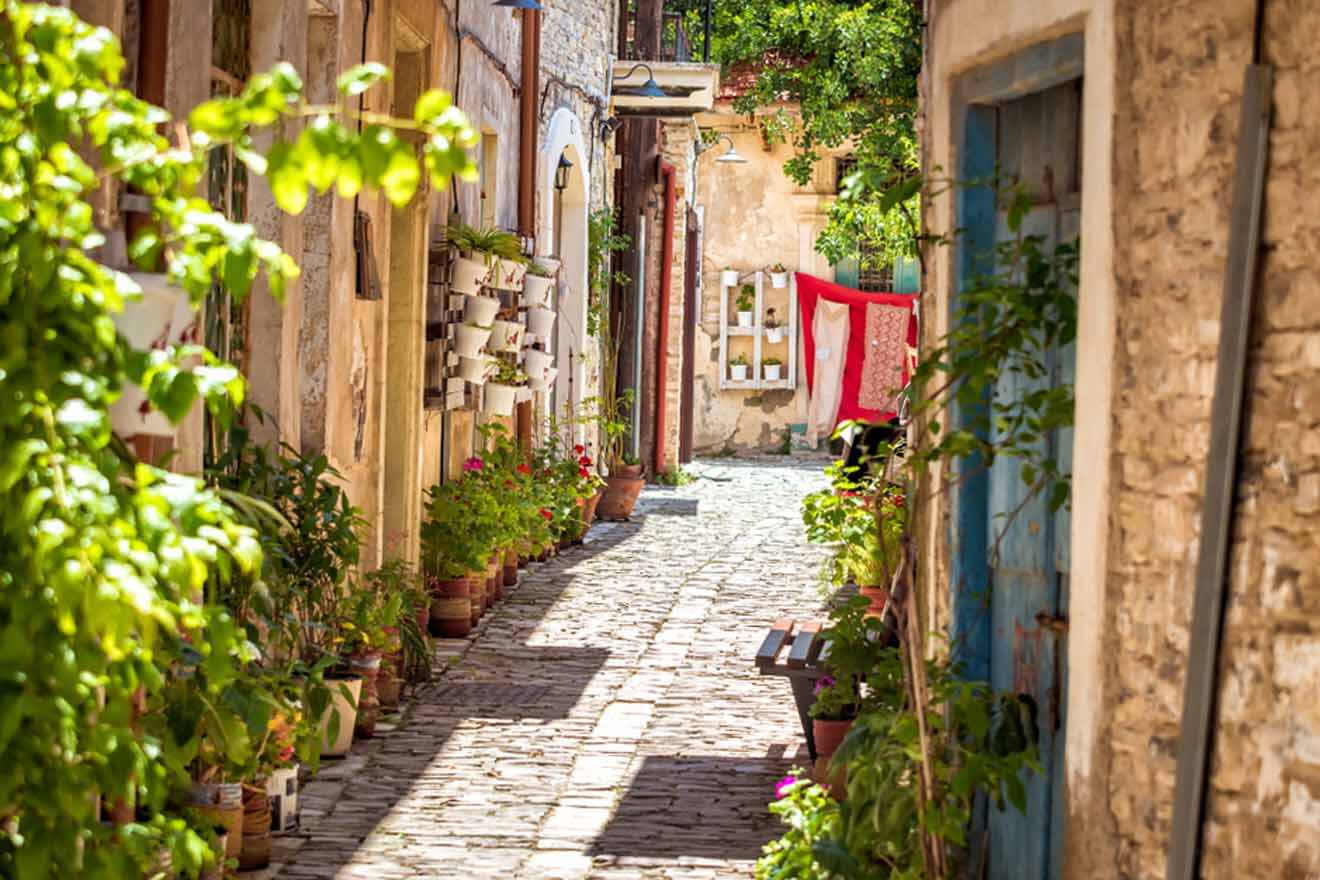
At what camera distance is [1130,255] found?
4453 mm

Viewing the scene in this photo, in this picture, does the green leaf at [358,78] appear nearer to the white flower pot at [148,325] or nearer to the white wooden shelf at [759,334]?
the white flower pot at [148,325]

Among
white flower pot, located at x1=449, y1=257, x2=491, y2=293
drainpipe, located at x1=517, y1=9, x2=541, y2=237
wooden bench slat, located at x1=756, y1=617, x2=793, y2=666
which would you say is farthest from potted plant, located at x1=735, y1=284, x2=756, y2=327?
wooden bench slat, located at x1=756, y1=617, x2=793, y2=666

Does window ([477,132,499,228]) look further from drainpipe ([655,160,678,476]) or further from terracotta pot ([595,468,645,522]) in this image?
drainpipe ([655,160,678,476])

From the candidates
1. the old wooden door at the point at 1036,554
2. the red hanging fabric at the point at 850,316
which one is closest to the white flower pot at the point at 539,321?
the old wooden door at the point at 1036,554

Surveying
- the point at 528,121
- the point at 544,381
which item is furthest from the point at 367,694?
the point at 528,121

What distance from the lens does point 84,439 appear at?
10.3ft

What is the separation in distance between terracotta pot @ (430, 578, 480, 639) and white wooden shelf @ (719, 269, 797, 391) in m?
17.7

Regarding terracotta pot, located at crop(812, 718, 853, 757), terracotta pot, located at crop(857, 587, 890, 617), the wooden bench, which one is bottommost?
terracotta pot, located at crop(812, 718, 853, 757)

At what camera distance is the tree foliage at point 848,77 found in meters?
16.7

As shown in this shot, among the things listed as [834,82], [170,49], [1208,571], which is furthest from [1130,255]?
[834,82]

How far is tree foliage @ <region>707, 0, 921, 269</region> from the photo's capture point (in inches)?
657

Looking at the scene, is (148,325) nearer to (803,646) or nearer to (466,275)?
(803,646)

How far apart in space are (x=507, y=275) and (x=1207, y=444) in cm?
895

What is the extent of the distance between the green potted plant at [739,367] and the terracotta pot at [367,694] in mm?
20449
